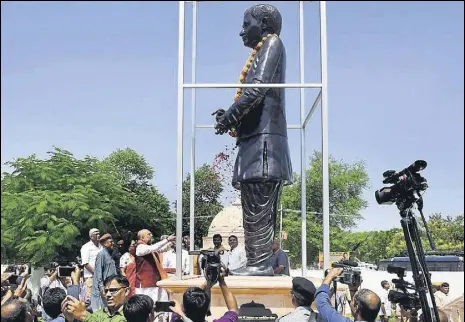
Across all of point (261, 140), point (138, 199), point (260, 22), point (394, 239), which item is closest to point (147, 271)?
point (261, 140)

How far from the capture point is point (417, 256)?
4387 millimetres

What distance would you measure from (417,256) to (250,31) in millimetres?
2916

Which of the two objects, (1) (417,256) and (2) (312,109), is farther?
(2) (312,109)

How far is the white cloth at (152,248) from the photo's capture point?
6.70 metres

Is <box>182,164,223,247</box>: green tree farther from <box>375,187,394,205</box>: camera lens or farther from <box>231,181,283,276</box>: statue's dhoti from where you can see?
<box>375,187,394,205</box>: camera lens

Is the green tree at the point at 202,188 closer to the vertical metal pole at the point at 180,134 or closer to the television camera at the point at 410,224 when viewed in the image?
the vertical metal pole at the point at 180,134

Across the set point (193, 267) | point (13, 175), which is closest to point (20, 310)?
point (193, 267)

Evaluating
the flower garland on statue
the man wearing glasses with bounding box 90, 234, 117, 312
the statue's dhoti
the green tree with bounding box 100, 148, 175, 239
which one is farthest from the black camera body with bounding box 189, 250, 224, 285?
the green tree with bounding box 100, 148, 175, 239

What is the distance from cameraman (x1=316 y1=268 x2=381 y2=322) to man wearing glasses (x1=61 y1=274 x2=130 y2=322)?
4.45ft

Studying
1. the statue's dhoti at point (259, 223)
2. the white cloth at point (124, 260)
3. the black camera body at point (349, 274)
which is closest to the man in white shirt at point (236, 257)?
the white cloth at point (124, 260)

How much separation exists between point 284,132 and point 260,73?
0.68m

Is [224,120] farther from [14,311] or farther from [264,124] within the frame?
[14,311]

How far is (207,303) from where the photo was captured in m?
3.61

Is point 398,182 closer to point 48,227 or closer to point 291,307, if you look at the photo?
point 291,307
